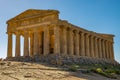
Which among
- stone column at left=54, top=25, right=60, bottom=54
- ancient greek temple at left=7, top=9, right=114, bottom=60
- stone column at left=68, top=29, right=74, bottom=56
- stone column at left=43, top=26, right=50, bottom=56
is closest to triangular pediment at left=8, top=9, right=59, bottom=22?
ancient greek temple at left=7, top=9, right=114, bottom=60

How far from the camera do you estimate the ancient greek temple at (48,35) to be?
170 ft

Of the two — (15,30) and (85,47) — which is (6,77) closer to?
(15,30)

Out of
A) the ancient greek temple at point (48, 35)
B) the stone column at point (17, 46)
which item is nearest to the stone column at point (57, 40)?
the ancient greek temple at point (48, 35)

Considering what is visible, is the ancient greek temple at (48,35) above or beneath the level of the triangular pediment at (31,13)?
beneath

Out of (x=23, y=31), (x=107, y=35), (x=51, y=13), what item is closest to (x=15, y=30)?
(x=23, y=31)

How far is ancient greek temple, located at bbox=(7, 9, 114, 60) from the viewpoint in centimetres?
5191

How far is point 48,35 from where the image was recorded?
52750 millimetres

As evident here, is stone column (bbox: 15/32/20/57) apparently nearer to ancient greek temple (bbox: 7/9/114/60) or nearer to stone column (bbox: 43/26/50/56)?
ancient greek temple (bbox: 7/9/114/60)

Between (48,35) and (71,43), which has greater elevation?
(48,35)

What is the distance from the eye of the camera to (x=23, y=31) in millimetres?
57781

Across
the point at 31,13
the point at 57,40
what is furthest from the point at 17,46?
the point at 57,40

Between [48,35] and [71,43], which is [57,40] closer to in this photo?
[48,35]

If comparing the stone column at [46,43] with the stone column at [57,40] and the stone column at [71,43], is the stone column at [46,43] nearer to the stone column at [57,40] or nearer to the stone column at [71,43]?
the stone column at [57,40]

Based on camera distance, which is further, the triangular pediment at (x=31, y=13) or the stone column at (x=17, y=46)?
the stone column at (x=17, y=46)
